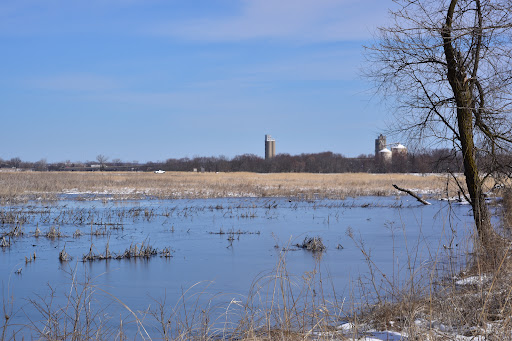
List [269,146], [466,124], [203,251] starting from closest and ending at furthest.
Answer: [466,124] → [203,251] → [269,146]

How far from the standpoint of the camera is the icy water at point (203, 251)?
24.7 feet

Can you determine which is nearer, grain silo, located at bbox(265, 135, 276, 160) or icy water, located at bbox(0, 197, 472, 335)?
icy water, located at bbox(0, 197, 472, 335)

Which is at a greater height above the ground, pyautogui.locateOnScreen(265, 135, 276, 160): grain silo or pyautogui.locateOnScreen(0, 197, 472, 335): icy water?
pyautogui.locateOnScreen(265, 135, 276, 160): grain silo

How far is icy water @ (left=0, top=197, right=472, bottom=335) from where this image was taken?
24.7 feet

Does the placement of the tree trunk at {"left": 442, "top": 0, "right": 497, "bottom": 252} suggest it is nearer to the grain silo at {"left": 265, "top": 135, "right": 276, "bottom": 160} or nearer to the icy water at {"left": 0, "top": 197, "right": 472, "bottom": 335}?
the icy water at {"left": 0, "top": 197, "right": 472, "bottom": 335}

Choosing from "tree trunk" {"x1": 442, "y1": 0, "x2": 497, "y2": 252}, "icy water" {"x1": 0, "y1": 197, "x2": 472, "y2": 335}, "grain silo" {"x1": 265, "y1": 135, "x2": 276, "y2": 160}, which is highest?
"grain silo" {"x1": 265, "y1": 135, "x2": 276, "y2": 160}

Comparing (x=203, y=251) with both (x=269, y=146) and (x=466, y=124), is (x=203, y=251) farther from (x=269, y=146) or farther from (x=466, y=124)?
(x=269, y=146)

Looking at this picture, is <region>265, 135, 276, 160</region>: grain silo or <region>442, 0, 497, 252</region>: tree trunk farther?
<region>265, 135, 276, 160</region>: grain silo

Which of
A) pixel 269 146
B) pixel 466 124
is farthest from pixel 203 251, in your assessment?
pixel 269 146

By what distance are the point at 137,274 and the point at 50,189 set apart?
910 inches

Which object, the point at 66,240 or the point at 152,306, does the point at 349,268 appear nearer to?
the point at 152,306

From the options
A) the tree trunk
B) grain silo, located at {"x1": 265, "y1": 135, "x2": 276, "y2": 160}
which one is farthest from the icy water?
grain silo, located at {"x1": 265, "y1": 135, "x2": 276, "y2": 160}

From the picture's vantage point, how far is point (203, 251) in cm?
1128

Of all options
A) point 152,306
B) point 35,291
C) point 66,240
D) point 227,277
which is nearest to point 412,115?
point 227,277
